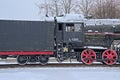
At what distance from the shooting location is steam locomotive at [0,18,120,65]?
18.1 meters

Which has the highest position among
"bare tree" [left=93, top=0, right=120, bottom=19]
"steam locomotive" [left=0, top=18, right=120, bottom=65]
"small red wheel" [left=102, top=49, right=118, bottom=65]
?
"bare tree" [left=93, top=0, right=120, bottom=19]

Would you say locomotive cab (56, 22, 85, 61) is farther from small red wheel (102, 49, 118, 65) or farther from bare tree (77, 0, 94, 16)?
bare tree (77, 0, 94, 16)

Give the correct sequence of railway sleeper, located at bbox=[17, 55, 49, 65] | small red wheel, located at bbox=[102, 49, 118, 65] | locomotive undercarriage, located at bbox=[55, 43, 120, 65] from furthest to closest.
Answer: small red wheel, located at bbox=[102, 49, 118, 65] < locomotive undercarriage, located at bbox=[55, 43, 120, 65] < railway sleeper, located at bbox=[17, 55, 49, 65]

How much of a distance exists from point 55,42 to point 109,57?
10.2ft

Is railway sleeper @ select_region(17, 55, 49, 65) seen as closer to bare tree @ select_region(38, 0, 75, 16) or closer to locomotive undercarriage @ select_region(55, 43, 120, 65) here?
locomotive undercarriage @ select_region(55, 43, 120, 65)

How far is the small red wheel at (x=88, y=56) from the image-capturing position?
1900 centimetres

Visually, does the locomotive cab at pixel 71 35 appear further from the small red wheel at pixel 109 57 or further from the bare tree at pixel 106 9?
the bare tree at pixel 106 9

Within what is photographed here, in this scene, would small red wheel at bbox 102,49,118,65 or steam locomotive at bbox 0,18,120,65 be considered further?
small red wheel at bbox 102,49,118,65

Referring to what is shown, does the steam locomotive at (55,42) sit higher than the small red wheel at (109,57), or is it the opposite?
the steam locomotive at (55,42)

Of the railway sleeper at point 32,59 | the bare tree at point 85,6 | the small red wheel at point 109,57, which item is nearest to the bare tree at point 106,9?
the bare tree at point 85,6

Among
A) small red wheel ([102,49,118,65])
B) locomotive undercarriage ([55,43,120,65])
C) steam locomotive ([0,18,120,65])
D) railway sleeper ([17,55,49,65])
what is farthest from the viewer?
small red wheel ([102,49,118,65])

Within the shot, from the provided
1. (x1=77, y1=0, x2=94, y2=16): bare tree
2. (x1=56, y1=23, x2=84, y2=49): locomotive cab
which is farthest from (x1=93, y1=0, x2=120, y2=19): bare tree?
(x1=56, y1=23, x2=84, y2=49): locomotive cab

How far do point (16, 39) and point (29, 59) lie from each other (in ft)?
4.28

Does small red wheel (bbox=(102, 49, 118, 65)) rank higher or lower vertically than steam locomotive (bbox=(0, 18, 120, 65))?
lower
